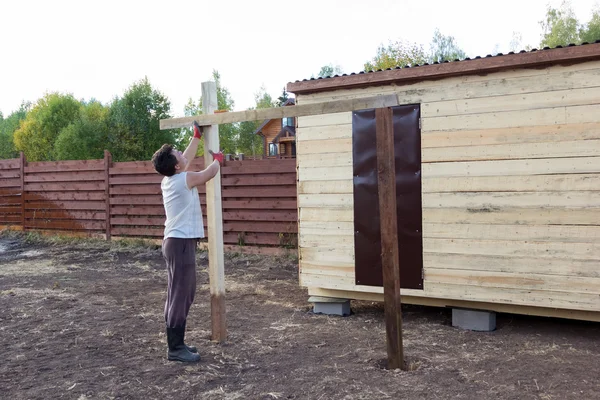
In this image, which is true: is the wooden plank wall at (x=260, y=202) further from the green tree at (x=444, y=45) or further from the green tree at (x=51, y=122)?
the green tree at (x=444, y=45)

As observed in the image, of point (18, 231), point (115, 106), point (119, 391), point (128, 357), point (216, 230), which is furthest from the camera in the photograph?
point (115, 106)

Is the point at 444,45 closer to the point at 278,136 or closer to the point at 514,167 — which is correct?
the point at 278,136

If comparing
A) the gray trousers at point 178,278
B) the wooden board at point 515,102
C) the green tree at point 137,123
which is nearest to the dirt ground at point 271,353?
the gray trousers at point 178,278

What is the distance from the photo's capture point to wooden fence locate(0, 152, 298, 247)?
1014 centimetres

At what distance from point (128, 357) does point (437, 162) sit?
3326 mm

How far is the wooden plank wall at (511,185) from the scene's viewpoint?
15.5 feet

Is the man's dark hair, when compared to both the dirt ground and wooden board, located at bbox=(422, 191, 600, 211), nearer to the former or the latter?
the dirt ground

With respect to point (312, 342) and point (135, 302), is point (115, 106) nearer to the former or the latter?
point (135, 302)

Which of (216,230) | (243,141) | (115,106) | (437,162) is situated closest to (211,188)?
(216,230)

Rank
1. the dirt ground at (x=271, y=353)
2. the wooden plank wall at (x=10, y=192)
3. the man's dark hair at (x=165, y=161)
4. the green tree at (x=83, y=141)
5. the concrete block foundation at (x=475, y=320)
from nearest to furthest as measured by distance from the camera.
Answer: the dirt ground at (x=271, y=353)
the man's dark hair at (x=165, y=161)
the concrete block foundation at (x=475, y=320)
the wooden plank wall at (x=10, y=192)
the green tree at (x=83, y=141)

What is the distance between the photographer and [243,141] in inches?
2111

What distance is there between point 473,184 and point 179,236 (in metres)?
2.75

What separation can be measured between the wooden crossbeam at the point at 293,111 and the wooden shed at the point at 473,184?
1.42m

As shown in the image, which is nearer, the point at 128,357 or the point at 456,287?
the point at 128,357
